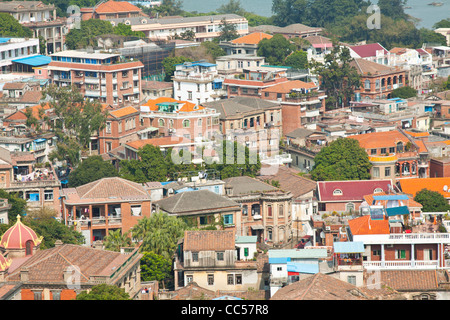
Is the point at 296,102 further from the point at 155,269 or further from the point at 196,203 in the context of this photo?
the point at 155,269

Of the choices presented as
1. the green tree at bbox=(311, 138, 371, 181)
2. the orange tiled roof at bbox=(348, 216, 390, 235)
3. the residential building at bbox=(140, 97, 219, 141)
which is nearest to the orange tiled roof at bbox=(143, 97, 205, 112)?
the residential building at bbox=(140, 97, 219, 141)

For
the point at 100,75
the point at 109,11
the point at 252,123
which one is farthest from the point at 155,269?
the point at 109,11

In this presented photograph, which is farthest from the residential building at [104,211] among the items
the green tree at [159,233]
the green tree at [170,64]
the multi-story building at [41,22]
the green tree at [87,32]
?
the multi-story building at [41,22]

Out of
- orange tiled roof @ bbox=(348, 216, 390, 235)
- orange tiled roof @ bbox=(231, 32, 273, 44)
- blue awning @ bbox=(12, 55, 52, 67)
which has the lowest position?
orange tiled roof @ bbox=(348, 216, 390, 235)

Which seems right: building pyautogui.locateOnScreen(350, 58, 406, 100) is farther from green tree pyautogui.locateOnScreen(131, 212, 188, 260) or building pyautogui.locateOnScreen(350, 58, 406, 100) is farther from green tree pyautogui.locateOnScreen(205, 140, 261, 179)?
green tree pyautogui.locateOnScreen(131, 212, 188, 260)

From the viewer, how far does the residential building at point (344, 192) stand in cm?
5200

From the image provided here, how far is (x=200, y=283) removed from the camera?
38.7m

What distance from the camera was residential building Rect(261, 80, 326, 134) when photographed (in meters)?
70.1

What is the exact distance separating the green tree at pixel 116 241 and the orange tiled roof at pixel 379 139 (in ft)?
74.1

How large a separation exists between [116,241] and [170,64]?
151 ft

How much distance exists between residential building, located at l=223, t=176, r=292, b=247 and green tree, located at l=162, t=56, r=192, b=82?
3656cm

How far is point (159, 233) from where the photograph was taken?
41.1 metres
